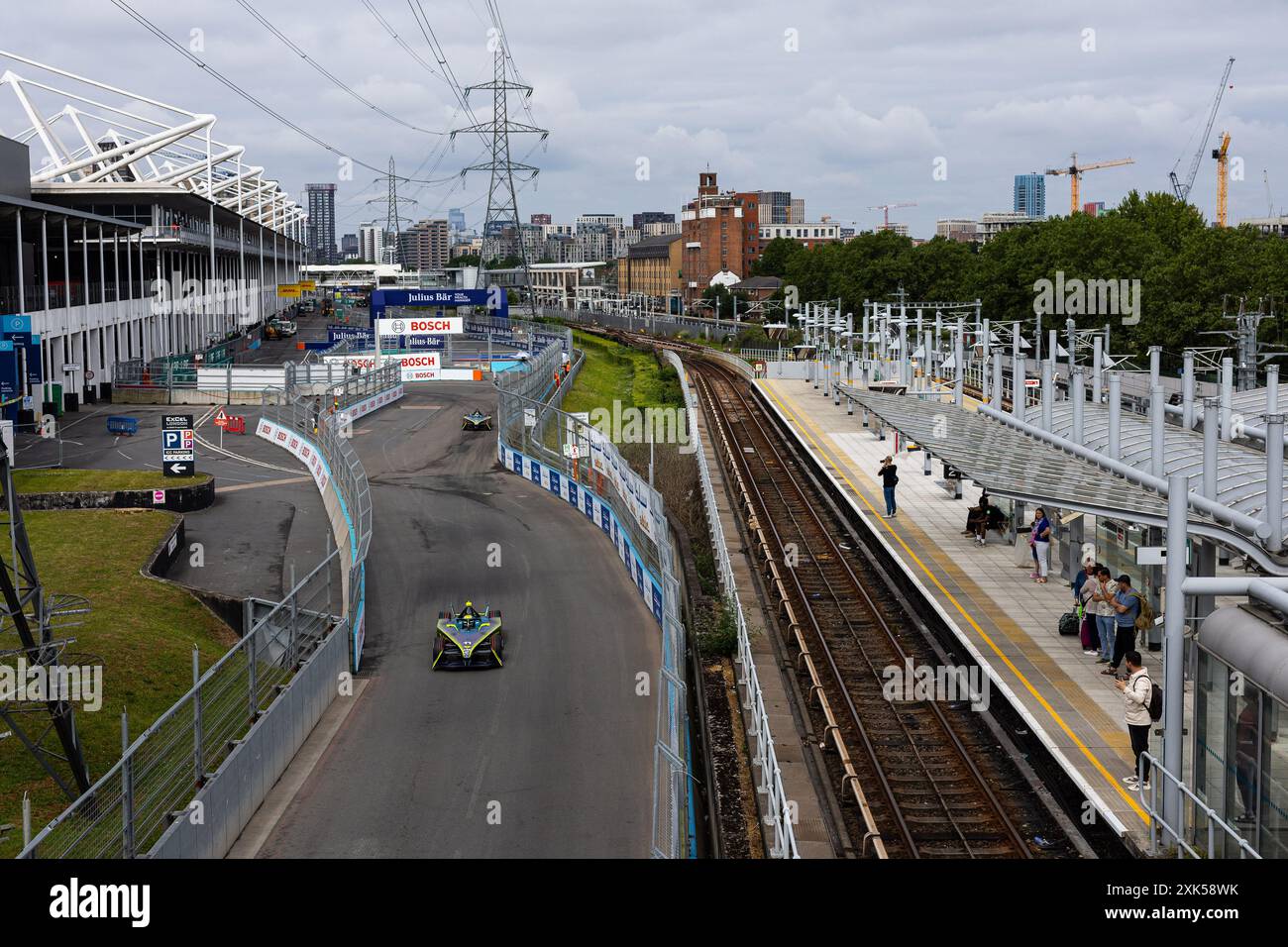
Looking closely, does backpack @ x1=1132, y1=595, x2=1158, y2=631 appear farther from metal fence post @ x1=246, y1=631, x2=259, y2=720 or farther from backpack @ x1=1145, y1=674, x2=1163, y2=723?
metal fence post @ x1=246, y1=631, x2=259, y2=720

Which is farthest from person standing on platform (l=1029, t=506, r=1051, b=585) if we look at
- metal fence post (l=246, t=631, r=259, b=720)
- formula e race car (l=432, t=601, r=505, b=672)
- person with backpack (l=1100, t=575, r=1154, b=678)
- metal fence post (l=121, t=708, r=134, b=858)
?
metal fence post (l=121, t=708, r=134, b=858)

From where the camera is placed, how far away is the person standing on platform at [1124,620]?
16.8 metres

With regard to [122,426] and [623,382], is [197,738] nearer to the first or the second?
[122,426]

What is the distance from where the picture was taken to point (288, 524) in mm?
29125

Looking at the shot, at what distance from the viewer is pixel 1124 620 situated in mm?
16969

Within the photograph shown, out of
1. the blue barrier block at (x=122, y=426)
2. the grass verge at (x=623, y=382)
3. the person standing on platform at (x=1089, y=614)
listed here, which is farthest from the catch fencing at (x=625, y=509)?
the blue barrier block at (x=122, y=426)

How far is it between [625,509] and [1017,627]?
28.0 ft

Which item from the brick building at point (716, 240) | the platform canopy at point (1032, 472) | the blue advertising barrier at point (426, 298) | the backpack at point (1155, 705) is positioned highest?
the brick building at point (716, 240)

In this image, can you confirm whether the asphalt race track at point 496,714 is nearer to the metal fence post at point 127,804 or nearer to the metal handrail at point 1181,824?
the metal fence post at point 127,804

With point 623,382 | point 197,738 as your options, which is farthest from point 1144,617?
point 623,382

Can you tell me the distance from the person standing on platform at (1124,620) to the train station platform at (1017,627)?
32cm
